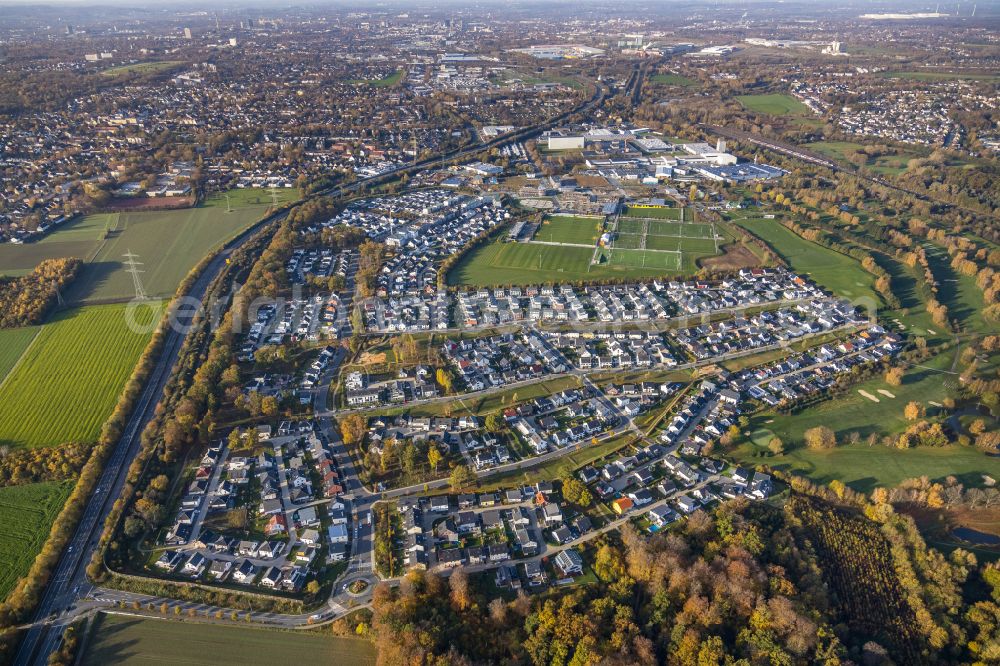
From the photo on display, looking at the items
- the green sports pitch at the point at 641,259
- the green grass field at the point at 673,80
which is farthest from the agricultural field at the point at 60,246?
the green grass field at the point at 673,80

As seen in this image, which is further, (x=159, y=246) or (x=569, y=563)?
(x=159, y=246)

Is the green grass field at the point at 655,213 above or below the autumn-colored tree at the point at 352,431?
above

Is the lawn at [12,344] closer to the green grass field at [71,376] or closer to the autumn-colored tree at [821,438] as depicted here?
the green grass field at [71,376]

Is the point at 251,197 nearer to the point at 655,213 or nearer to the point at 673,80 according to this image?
the point at 655,213

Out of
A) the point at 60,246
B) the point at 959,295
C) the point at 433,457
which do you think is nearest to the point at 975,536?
the point at 433,457

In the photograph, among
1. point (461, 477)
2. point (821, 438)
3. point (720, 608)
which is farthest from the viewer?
point (821, 438)

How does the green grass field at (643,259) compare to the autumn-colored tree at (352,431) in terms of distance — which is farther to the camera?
the green grass field at (643,259)

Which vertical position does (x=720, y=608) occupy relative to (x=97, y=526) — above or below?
above
